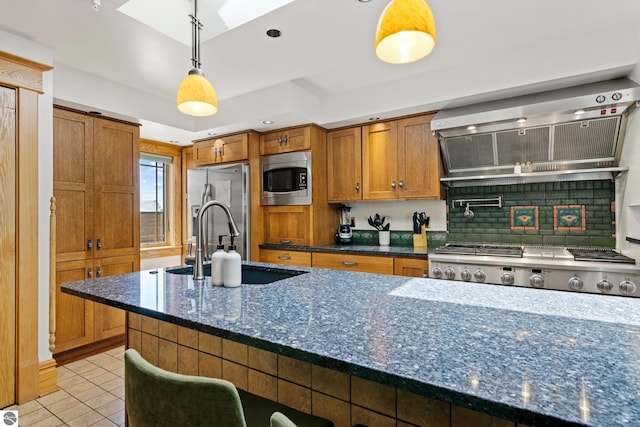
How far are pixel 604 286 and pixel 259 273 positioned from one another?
218 cm

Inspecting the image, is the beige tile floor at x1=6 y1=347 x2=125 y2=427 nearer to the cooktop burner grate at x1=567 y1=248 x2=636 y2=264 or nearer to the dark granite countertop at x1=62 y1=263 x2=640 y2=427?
the dark granite countertop at x1=62 y1=263 x2=640 y2=427

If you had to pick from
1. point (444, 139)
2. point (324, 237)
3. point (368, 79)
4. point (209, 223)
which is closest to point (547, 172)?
point (444, 139)

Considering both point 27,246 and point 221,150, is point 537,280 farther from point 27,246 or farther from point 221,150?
point 27,246

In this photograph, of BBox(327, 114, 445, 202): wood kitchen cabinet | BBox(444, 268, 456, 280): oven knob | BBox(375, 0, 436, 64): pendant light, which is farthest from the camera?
BBox(327, 114, 445, 202): wood kitchen cabinet

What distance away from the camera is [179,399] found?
743mm

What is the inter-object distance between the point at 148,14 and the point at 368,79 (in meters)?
1.80

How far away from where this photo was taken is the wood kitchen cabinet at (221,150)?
12.5 feet

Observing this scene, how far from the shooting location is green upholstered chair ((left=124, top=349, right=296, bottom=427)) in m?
0.71

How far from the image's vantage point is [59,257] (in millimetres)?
2820

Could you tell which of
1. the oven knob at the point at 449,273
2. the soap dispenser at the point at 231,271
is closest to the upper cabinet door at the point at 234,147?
the oven knob at the point at 449,273

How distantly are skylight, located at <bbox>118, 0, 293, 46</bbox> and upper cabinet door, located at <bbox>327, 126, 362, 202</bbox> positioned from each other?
5.46ft

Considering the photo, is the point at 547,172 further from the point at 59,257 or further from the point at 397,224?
the point at 59,257

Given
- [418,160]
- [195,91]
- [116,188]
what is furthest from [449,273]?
[116,188]

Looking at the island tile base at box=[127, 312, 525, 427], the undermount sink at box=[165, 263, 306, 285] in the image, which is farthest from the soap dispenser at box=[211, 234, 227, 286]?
the undermount sink at box=[165, 263, 306, 285]
